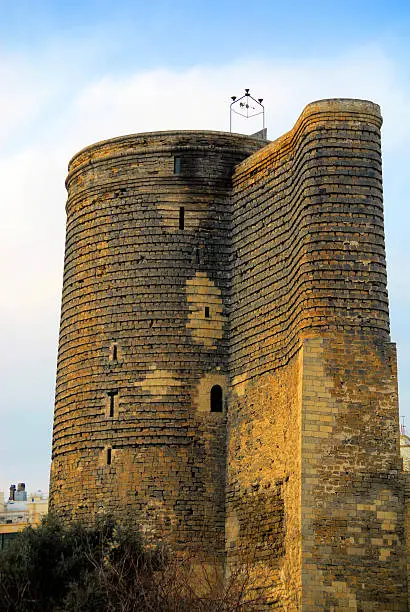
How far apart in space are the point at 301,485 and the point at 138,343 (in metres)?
6.73

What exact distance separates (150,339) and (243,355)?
85.0 inches

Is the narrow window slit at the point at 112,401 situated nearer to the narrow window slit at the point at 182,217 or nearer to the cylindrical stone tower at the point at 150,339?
the cylindrical stone tower at the point at 150,339

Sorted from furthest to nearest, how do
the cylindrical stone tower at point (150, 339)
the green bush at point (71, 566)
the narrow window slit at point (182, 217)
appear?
1. the narrow window slit at point (182, 217)
2. the cylindrical stone tower at point (150, 339)
3. the green bush at point (71, 566)

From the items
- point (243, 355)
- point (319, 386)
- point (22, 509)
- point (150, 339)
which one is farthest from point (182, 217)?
point (22, 509)

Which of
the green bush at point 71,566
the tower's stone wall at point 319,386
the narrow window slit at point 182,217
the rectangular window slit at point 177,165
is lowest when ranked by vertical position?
the green bush at point 71,566

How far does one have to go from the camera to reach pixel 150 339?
27766 millimetres

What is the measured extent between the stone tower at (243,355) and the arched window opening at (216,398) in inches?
1.5

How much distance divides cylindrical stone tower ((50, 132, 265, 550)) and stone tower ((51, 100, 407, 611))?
0.04 metres

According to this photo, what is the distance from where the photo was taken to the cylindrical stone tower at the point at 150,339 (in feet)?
88.4

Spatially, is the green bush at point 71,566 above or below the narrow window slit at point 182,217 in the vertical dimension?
below

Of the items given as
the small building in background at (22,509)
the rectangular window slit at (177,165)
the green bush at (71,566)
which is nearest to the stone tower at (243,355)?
the rectangular window slit at (177,165)

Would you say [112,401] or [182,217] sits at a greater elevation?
[182,217]

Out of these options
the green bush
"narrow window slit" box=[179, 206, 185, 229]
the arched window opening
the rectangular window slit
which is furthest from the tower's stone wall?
the green bush

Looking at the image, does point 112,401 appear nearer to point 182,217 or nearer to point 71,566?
point 182,217
